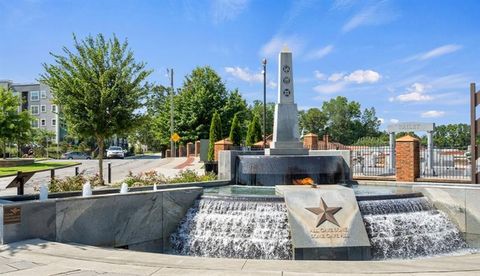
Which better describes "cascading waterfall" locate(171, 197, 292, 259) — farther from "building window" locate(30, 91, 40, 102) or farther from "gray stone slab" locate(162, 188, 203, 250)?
"building window" locate(30, 91, 40, 102)

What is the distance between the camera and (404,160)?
668 inches

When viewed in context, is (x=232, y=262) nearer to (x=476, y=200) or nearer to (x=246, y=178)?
(x=476, y=200)

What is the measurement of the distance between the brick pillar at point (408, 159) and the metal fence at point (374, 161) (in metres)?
3.06

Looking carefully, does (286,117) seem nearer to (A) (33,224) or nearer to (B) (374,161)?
(B) (374,161)

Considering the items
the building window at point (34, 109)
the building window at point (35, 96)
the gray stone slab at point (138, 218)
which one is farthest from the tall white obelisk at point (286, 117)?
the building window at point (34, 109)

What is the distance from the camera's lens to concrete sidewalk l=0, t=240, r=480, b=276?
19.3 feet

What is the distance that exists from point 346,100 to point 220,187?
96.9 meters

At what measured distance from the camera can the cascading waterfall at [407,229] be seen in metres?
10.2

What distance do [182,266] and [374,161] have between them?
20.8m

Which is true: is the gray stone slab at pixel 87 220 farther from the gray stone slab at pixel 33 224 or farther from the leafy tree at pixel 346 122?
the leafy tree at pixel 346 122

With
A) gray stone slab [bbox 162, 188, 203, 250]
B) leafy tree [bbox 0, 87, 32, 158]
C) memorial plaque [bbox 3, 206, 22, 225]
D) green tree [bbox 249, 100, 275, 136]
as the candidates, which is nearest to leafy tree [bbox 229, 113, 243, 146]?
leafy tree [bbox 0, 87, 32, 158]

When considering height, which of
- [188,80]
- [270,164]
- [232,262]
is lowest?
[232,262]

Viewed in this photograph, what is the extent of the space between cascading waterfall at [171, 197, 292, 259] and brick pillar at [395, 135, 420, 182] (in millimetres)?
8420

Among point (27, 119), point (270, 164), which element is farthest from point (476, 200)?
point (27, 119)
